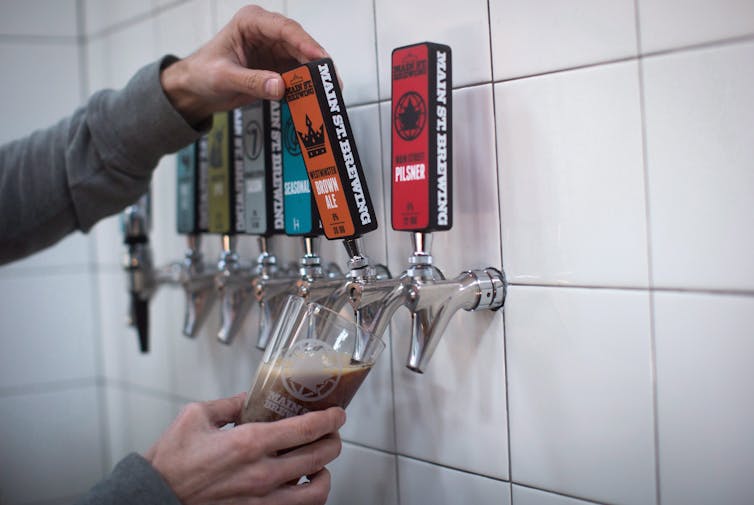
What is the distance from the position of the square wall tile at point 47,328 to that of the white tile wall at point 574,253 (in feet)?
2.14

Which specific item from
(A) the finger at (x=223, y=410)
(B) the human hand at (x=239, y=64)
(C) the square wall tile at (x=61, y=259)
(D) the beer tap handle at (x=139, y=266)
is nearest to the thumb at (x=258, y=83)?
(B) the human hand at (x=239, y=64)

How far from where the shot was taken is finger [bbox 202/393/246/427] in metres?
0.75

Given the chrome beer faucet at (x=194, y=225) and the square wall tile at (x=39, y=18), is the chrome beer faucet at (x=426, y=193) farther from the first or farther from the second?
the square wall tile at (x=39, y=18)

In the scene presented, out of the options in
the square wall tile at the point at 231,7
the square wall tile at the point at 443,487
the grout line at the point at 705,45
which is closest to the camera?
the grout line at the point at 705,45

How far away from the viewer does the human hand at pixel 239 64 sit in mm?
810

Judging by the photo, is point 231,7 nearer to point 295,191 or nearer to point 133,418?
point 295,191

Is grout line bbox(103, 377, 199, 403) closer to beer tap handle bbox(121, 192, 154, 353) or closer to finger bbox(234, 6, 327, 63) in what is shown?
beer tap handle bbox(121, 192, 154, 353)

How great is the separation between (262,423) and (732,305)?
17.1 inches

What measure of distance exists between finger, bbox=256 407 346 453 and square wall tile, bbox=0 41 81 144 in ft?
3.33

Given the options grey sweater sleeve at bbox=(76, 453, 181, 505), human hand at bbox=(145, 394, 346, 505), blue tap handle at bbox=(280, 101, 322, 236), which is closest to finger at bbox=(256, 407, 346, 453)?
human hand at bbox=(145, 394, 346, 505)

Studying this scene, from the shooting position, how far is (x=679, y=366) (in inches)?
25.5

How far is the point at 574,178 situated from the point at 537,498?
0.34 meters

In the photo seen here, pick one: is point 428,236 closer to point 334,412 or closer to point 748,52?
point 334,412

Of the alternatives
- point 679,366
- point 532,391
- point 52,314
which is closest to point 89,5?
point 52,314
